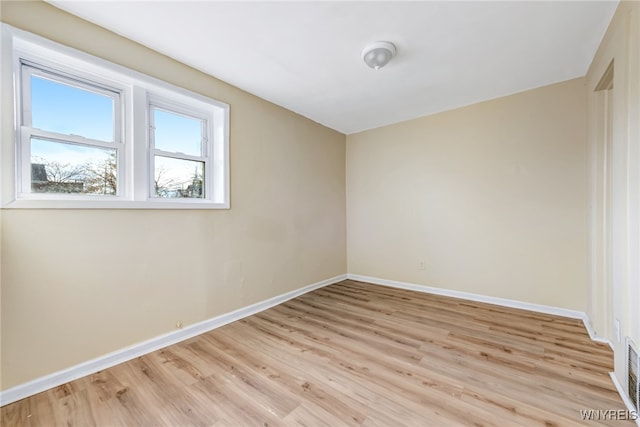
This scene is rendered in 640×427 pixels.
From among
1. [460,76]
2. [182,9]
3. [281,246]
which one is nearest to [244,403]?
[281,246]

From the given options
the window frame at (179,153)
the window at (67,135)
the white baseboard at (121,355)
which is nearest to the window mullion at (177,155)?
the window frame at (179,153)

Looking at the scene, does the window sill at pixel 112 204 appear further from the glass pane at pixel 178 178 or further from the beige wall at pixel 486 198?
the beige wall at pixel 486 198

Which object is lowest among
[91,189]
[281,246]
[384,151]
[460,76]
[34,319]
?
[34,319]

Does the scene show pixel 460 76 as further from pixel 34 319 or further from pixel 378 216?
pixel 34 319

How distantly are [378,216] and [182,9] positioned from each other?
11.1ft

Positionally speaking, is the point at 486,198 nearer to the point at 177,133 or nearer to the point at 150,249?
the point at 177,133

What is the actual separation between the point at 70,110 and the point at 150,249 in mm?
1189

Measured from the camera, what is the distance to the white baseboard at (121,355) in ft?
5.35

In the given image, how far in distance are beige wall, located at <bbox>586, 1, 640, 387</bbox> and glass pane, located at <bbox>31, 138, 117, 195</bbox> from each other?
11.7ft

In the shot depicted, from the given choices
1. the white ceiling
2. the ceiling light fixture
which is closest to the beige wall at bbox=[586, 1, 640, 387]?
the white ceiling

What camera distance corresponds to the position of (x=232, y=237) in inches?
111

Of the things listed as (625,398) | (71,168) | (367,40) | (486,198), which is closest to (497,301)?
(486,198)

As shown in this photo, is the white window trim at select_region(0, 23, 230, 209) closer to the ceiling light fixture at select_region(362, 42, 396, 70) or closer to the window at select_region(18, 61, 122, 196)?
the window at select_region(18, 61, 122, 196)

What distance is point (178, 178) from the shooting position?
8.26ft
